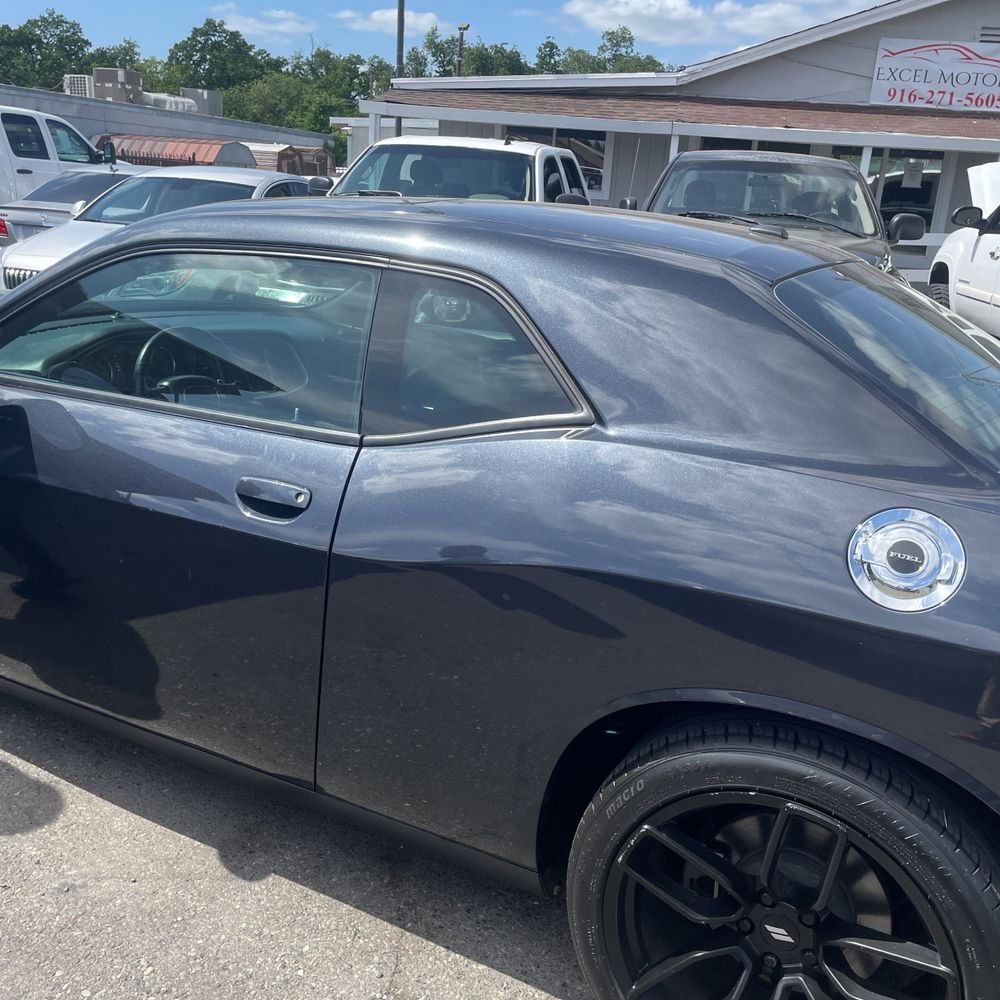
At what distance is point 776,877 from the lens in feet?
6.28

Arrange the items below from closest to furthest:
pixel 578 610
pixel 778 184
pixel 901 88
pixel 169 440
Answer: pixel 578 610 → pixel 169 440 → pixel 778 184 → pixel 901 88

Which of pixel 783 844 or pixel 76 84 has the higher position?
pixel 76 84

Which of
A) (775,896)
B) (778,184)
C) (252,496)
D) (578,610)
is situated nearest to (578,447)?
(578,610)

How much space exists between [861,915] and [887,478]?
82cm

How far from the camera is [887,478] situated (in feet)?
6.02

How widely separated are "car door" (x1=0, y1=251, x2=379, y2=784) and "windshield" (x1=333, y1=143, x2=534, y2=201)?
635 cm

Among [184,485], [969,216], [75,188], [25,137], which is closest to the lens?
[184,485]

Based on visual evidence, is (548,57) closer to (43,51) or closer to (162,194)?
(43,51)

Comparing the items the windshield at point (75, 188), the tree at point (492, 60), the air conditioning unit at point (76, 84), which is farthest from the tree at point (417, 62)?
the windshield at point (75, 188)

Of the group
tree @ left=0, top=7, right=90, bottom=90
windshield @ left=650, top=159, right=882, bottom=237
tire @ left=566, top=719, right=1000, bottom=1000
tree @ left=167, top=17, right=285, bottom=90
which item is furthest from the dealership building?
tree @ left=167, top=17, right=285, bottom=90

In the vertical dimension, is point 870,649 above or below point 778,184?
below

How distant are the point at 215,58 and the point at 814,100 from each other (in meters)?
94.3

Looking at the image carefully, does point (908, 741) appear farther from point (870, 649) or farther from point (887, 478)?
point (887, 478)

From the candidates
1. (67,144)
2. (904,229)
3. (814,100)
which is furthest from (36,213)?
(814,100)
